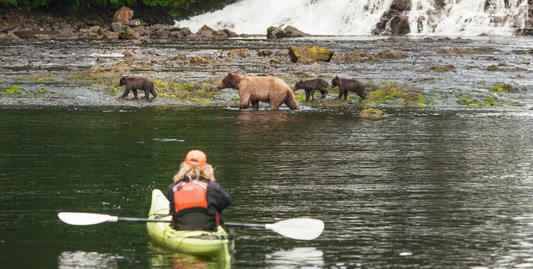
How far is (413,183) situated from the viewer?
10.6 metres

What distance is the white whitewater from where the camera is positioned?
6938cm

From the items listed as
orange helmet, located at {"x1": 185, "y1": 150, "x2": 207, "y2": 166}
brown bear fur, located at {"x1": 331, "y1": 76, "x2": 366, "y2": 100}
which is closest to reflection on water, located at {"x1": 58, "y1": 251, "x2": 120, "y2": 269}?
orange helmet, located at {"x1": 185, "y1": 150, "x2": 207, "y2": 166}

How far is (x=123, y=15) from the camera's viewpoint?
73.8 m

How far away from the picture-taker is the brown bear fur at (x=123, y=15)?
7319 cm

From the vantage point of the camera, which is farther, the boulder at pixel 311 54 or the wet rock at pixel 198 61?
the boulder at pixel 311 54

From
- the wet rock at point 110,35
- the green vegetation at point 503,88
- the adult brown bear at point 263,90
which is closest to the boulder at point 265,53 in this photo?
the green vegetation at point 503,88

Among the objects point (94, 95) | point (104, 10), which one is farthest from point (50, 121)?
point (104, 10)

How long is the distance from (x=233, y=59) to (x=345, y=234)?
3262 cm

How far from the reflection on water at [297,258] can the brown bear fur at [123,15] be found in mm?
69559

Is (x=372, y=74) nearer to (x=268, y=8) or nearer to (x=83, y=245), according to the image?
(x=83, y=245)

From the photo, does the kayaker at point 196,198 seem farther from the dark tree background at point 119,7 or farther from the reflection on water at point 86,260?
the dark tree background at point 119,7

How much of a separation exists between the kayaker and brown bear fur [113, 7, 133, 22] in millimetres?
69116

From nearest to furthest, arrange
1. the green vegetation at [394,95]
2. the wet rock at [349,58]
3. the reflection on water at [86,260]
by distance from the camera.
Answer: the reflection on water at [86,260]
the green vegetation at [394,95]
the wet rock at [349,58]

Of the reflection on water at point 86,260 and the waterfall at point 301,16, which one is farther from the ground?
the waterfall at point 301,16
